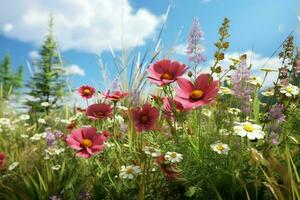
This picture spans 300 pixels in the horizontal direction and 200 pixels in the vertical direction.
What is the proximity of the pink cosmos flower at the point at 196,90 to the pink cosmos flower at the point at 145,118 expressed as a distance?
0.31 meters

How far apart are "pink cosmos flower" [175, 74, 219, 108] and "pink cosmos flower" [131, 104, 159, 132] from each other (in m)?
0.31

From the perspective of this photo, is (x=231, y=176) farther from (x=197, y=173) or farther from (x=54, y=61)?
(x=54, y=61)

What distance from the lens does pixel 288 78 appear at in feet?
8.18

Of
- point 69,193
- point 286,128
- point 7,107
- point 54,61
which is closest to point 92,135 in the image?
point 69,193

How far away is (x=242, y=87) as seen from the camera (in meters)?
2.10

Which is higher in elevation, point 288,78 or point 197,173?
point 288,78

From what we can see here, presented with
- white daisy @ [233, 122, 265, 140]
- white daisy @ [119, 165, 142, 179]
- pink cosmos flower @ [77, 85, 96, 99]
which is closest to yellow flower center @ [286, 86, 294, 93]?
white daisy @ [233, 122, 265, 140]

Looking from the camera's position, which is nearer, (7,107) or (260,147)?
(260,147)

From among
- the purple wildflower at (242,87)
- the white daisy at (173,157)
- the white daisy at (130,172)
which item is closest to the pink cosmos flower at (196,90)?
the purple wildflower at (242,87)

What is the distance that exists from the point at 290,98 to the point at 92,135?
3.52 ft

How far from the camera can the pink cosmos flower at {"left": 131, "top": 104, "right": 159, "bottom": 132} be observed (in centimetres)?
225

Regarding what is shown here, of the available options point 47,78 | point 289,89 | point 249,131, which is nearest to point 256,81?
point 289,89

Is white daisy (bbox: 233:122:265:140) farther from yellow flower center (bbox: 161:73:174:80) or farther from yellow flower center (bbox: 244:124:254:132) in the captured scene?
yellow flower center (bbox: 161:73:174:80)

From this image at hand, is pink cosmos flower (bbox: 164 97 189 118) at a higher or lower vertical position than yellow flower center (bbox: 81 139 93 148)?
higher
